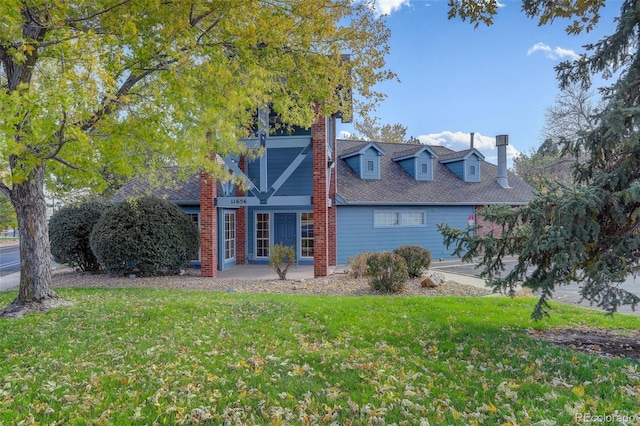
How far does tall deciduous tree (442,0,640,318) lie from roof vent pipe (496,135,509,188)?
15.4 meters

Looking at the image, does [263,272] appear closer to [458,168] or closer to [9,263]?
[458,168]

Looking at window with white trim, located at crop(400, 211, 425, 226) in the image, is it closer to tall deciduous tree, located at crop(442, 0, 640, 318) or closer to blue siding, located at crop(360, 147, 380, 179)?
blue siding, located at crop(360, 147, 380, 179)

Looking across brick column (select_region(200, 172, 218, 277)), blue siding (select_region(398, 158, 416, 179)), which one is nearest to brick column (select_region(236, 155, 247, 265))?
brick column (select_region(200, 172, 218, 277))

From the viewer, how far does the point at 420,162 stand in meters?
18.8

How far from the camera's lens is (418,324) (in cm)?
Answer: 621

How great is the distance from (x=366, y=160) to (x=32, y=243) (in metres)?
12.8

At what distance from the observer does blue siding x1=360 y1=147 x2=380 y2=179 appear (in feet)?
57.8

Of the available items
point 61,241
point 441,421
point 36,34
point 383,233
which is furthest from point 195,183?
point 441,421

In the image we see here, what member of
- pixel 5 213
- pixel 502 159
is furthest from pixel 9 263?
pixel 502 159

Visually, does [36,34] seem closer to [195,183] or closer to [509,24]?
[509,24]

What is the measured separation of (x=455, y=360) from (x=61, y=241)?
1303cm

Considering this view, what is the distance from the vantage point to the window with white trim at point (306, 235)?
51.9 feet

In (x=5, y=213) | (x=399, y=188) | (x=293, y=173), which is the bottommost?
(x=5, y=213)

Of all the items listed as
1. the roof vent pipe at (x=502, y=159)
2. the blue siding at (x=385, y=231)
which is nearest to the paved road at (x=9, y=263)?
the blue siding at (x=385, y=231)
